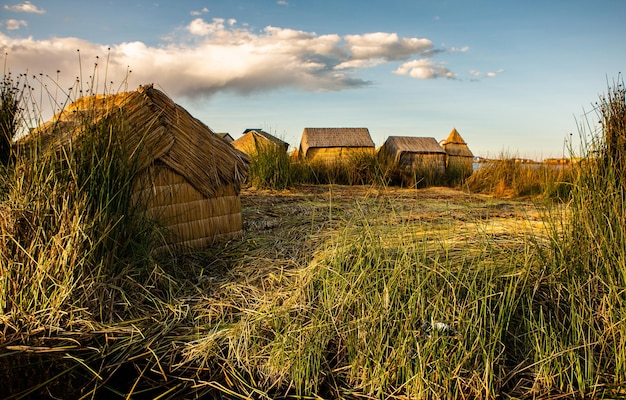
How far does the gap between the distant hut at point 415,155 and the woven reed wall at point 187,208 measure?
28.4ft

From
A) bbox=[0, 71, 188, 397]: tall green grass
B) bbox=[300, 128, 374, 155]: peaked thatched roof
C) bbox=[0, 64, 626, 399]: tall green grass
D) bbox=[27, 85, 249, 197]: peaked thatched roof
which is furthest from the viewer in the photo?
bbox=[300, 128, 374, 155]: peaked thatched roof

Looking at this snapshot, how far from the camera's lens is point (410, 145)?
13312 mm

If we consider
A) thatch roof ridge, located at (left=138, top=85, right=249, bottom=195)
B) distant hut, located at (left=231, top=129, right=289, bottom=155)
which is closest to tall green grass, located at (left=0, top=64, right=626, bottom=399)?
thatch roof ridge, located at (left=138, top=85, right=249, bottom=195)

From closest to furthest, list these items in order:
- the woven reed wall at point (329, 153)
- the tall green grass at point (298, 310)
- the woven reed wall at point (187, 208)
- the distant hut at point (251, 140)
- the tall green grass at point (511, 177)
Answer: the tall green grass at point (298, 310) < the woven reed wall at point (187, 208) < the tall green grass at point (511, 177) < the distant hut at point (251, 140) < the woven reed wall at point (329, 153)

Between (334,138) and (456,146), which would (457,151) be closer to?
(456,146)

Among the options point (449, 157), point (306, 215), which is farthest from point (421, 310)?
point (449, 157)

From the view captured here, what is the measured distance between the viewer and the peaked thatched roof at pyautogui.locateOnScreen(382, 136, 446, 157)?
1311 cm

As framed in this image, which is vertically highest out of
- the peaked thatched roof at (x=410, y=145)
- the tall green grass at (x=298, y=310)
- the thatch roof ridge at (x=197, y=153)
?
the peaked thatched roof at (x=410, y=145)

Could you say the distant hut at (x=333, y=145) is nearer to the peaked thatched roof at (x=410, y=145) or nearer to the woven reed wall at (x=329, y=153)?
the woven reed wall at (x=329, y=153)

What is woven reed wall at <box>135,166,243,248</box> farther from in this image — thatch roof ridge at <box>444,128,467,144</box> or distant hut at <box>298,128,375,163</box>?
thatch roof ridge at <box>444,128,467,144</box>

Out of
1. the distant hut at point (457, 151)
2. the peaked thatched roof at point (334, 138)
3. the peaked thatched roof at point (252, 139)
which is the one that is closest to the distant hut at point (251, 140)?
the peaked thatched roof at point (252, 139)

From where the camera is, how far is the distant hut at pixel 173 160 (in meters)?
3.63

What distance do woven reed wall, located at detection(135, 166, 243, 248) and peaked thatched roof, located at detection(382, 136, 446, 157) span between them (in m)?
9.09

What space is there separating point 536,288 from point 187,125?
2839mm
